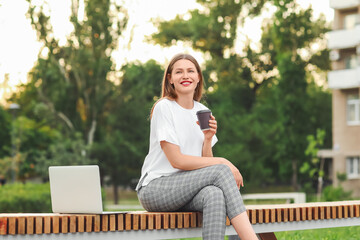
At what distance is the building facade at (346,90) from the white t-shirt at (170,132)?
33.1 m

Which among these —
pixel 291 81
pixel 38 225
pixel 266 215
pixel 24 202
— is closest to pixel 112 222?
pixel 38 225

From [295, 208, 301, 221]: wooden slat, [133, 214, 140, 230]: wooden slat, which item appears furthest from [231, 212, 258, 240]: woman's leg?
[295, 208, 301, 221]: wooden slat

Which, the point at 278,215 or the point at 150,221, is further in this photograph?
the point at 278,215

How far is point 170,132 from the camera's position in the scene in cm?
486

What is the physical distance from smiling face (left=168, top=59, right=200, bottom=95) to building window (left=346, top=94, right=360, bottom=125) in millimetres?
33890

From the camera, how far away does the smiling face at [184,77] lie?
5160mm

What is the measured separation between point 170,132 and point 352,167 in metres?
34.7

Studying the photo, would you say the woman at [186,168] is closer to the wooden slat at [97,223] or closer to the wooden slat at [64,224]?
the wooden slat at [97,223]

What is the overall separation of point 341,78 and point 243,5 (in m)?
7.90

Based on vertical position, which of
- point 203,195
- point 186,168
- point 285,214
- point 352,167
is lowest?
point 352,167

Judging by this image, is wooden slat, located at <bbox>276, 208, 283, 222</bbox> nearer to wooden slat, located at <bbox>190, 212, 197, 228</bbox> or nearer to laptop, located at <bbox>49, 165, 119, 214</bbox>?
wooden slat, located at <bbox>190, 212, 197, 228</bbox>

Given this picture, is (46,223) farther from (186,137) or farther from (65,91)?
(65,91)

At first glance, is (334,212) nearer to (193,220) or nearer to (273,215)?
(273,215)

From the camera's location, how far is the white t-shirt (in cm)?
493
